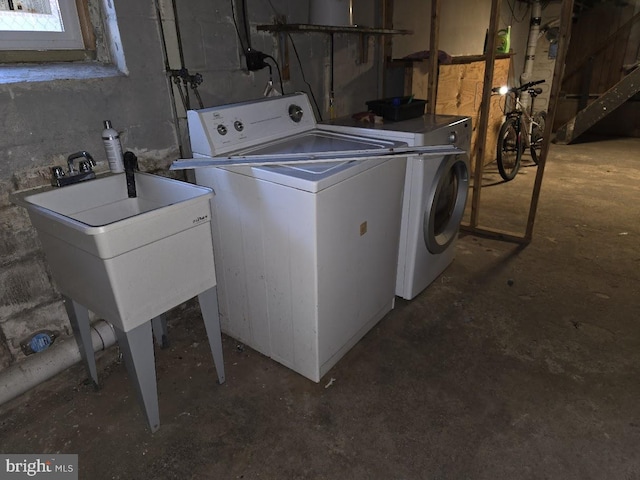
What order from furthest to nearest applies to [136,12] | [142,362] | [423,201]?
[423,201]
[136,12]
[142,362]

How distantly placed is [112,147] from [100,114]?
0.52 ft

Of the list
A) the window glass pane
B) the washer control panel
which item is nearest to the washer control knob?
the washer control panel

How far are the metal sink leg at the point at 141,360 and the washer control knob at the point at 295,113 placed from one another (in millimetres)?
1216

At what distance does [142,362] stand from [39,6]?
1451 mm

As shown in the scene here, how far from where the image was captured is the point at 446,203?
98.3 inches

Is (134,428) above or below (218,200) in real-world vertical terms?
below

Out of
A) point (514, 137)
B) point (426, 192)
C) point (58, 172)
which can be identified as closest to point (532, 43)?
point (514, 137)

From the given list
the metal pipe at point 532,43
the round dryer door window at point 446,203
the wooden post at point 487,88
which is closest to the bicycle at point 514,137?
the metal pipe at point 532,43

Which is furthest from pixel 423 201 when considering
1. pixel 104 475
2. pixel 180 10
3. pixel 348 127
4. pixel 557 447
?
pixel 104 475

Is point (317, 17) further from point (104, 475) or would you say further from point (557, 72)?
point (104, 475)

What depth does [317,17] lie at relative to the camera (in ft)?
7.82

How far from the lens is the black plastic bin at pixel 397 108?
2217 mm

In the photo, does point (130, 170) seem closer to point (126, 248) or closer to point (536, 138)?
point (126, 248)

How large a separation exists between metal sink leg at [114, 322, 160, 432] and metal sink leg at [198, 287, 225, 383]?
0.26m
